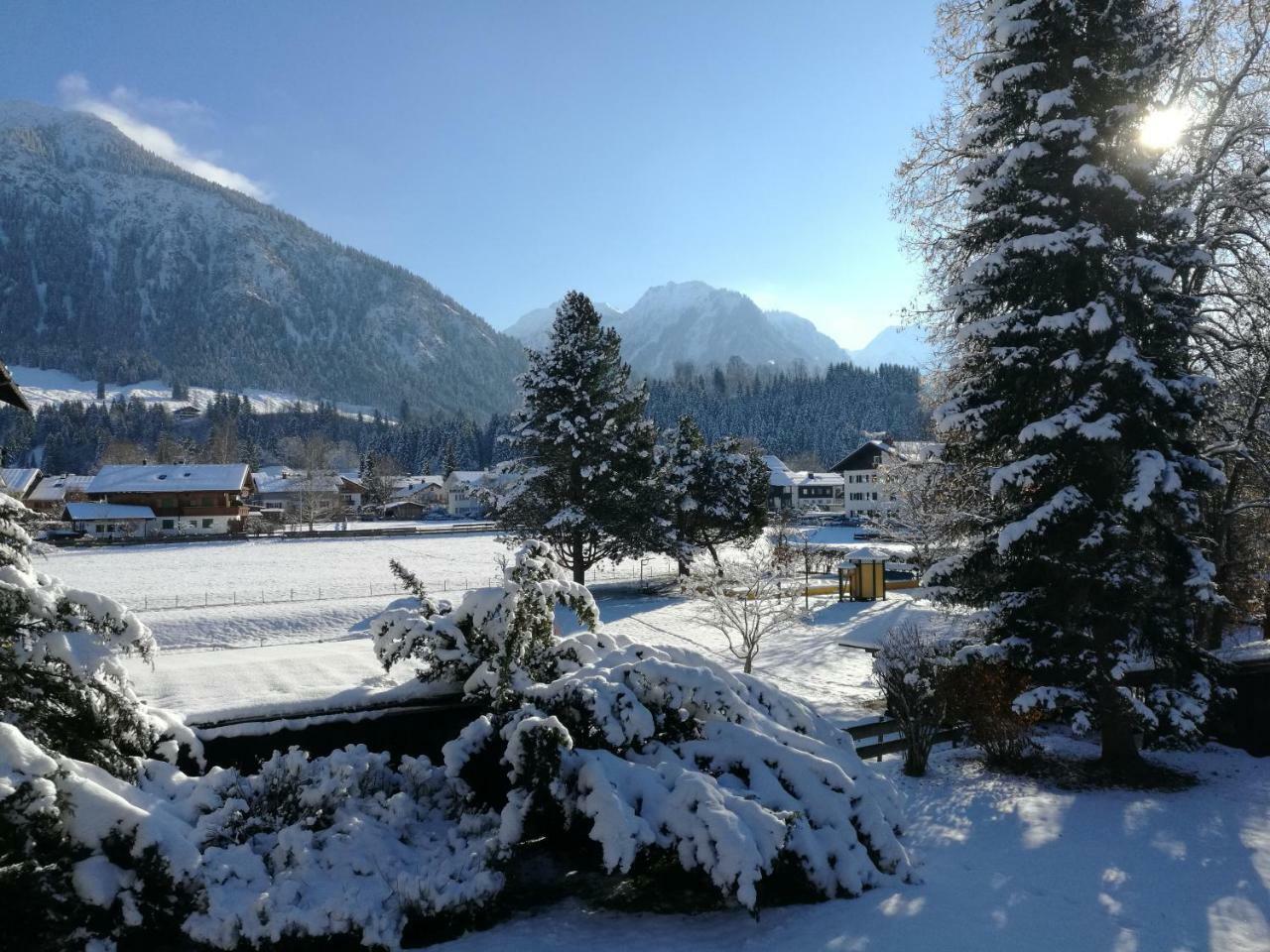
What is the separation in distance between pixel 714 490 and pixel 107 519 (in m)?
64.6

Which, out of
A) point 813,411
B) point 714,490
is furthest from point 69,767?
point 813,411

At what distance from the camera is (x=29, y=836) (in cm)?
471

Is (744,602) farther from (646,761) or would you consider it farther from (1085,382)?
(646,761)

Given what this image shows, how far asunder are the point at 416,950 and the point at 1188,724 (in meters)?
9.92

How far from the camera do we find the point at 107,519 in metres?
69.9

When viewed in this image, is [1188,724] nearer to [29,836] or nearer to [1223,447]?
[1223,447]

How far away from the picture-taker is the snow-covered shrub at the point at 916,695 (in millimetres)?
10328

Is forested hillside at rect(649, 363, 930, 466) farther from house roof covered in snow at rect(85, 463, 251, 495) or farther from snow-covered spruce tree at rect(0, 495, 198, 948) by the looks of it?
snow-covered spruce tree at rect(0, 495, 198, 948)

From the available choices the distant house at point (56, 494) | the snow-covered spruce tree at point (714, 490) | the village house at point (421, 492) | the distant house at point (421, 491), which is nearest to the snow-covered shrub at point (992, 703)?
the snow-covered spruce tree at point (714, 490)

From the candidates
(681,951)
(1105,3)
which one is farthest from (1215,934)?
(1105,3)

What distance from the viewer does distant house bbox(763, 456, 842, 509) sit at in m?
97.4

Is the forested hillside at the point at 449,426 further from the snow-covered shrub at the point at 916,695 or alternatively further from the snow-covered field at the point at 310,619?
the snow-covered shrub at the point at 916,695

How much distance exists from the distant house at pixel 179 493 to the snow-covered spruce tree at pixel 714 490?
56.1 metres

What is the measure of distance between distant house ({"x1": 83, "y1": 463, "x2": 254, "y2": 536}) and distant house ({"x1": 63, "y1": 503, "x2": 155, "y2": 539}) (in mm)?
1086
